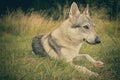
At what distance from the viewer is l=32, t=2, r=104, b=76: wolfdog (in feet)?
15.1

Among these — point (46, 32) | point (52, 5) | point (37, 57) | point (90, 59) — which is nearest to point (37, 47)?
point (37, 57)

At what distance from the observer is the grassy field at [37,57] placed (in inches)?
176

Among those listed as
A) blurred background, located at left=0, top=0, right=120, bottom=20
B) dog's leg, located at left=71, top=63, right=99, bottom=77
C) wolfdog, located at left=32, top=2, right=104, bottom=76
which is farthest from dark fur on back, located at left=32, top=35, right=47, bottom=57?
dog's leg, located at left=71, top=63, right=99, bottom=77

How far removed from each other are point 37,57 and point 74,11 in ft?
2.67

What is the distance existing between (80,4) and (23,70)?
4.04ft

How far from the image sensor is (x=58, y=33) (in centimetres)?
475

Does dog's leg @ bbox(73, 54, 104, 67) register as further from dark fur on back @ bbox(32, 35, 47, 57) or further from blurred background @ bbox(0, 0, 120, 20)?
blurred background @ bbox(0, 0, 120, 20)

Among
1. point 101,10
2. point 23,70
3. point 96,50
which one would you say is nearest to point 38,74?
point 23,70

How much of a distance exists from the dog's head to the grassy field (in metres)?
0.12

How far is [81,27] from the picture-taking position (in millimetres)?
4613

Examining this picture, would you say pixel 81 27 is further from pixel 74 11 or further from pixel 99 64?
pixel 99 64

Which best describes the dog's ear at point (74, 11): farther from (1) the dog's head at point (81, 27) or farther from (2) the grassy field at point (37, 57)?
(2) the grassy field at point (37, 57)

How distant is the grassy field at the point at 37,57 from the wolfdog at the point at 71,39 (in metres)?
0.07

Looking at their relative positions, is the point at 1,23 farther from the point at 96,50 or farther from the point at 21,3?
the point at 96,50
